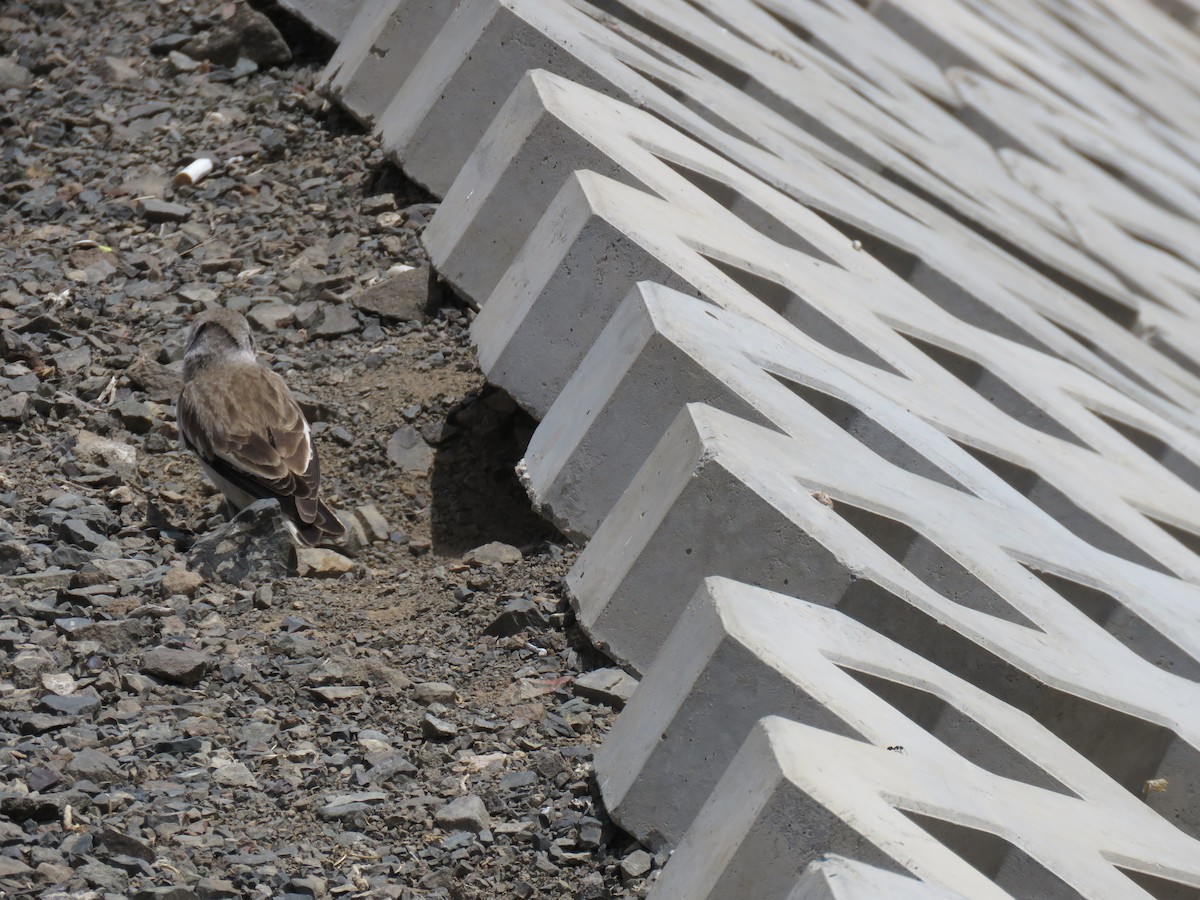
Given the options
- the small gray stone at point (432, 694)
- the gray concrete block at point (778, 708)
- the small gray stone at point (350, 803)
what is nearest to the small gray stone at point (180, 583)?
the small gray stone at point (432, 694)

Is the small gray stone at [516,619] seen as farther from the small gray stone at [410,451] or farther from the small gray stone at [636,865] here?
the small gray stone at [410,451]

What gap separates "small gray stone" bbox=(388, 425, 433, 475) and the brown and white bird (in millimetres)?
274

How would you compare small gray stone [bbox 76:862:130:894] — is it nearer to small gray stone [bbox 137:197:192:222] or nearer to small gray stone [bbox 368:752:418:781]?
small gray stone [bbox 368:752:418:781]

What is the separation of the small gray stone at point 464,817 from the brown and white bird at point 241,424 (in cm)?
174

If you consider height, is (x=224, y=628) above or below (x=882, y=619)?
below

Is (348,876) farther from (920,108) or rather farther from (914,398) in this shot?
(920,108)

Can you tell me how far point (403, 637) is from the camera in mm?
4352

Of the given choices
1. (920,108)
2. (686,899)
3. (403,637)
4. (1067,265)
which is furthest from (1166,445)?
(686,899)

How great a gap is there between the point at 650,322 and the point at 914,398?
1.38m

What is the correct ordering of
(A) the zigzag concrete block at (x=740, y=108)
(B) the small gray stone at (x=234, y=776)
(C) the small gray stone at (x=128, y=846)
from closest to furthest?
(C) the small gray stone at (x=128, y=846) → (B) the small gray stone at (x=234, y=776) → (A) the zigzag concrete block at (x=740, y=108)

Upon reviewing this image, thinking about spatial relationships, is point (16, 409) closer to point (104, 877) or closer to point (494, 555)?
point (494, 555)

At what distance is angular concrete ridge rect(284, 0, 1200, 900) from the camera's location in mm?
3170

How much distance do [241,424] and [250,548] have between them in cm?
79

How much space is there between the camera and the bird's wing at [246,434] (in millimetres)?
5281
